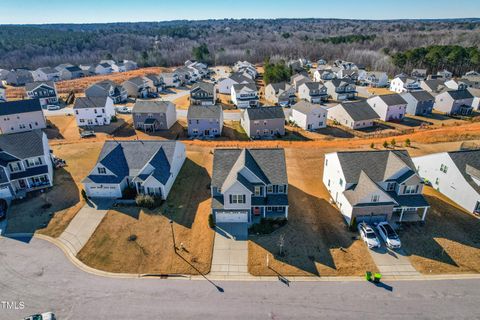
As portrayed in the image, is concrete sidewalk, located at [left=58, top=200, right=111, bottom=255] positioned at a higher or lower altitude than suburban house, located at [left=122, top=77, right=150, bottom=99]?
lower

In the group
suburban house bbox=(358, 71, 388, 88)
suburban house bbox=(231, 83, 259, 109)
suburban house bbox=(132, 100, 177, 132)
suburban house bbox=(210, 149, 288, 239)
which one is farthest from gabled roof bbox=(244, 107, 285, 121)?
suburban house bbox=(358, 71, 388, 88)

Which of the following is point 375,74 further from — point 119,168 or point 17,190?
point 17,190

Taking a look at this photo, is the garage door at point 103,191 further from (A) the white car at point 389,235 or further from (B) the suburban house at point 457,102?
(B) the suburban house at point 457,102

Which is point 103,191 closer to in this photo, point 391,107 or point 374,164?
point 374,164

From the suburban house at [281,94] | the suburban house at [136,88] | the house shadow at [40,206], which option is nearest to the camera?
the house shadow at [40,206]

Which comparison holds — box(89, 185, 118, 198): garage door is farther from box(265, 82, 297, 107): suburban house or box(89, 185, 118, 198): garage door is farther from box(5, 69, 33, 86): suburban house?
box(5, 69, 33, 86): suburban house

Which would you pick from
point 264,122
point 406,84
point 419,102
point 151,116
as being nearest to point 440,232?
point 264,122

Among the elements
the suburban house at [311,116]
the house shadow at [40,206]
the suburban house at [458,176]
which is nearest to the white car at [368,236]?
the suburban house at [458,176]
